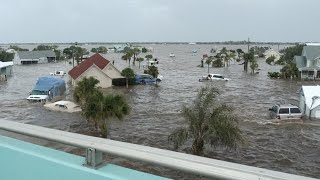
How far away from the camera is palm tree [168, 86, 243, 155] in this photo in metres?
13.1

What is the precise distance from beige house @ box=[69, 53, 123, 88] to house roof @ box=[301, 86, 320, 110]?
64.8 ft

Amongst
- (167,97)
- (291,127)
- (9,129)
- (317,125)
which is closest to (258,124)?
(291,127)

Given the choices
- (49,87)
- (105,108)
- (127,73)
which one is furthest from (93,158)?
(127,73)

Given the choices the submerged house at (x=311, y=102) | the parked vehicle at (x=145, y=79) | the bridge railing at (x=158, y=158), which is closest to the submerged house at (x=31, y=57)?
the parked vehicle at (x=145, y=79)

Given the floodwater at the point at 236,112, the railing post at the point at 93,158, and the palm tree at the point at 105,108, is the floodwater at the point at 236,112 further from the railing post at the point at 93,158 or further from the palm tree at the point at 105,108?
the railing post at the point at 93,158

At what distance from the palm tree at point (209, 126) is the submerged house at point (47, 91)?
16794 millimetres

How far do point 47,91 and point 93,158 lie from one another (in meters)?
28.5

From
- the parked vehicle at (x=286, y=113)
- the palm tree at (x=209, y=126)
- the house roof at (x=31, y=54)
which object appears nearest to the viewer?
the palm tree at (x=209, y=126)

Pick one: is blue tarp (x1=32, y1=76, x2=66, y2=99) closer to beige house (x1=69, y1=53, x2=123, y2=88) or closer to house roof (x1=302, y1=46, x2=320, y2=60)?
beige house (x1=69, y1=53, x2=123, y2=88)

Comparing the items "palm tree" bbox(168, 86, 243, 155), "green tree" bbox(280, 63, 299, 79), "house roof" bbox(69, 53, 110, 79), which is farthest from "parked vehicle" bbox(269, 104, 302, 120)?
"green tree" bbox(280, 63, 299, 79)

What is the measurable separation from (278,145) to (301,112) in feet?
23.2

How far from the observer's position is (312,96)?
75.9ft

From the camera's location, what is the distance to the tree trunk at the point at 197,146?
13828 millimetres

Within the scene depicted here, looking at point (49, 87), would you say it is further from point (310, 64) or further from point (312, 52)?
point (312, 52)
